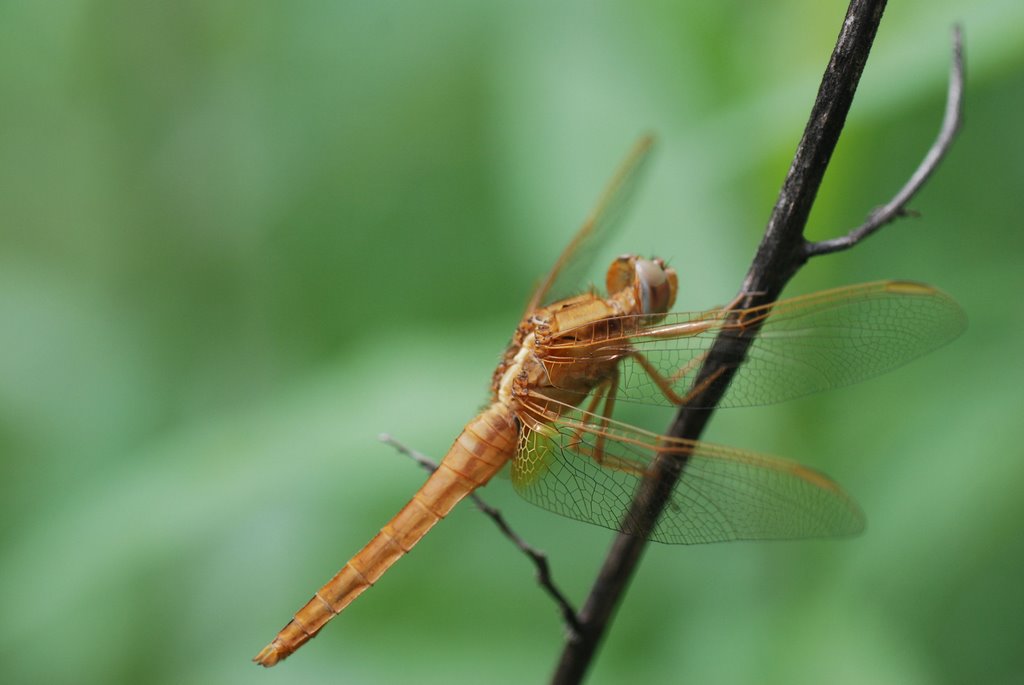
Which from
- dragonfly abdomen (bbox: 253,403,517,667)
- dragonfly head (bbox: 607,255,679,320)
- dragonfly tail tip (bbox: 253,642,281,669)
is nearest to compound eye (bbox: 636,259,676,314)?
dragonfly head (bbox: 607,255,679,320)

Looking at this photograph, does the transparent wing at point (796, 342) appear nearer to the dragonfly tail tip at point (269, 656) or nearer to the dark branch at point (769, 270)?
the dark branch at point (769, 270)

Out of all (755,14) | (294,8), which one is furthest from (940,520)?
(294,8)

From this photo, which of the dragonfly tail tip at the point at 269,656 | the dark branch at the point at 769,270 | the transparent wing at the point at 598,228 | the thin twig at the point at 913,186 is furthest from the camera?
the transparent wing at the point at 598,228

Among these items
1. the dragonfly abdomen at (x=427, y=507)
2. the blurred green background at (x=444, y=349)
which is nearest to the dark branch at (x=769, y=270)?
the dragonfly abdomen at (x=427, y=507)

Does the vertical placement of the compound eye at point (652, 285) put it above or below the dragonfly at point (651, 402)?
above

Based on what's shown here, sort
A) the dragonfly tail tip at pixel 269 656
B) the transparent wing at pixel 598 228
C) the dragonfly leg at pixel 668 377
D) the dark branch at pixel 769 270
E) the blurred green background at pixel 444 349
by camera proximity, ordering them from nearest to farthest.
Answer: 1. the dark branch at pixel 769 270
2. the dragonfly tail tip at pixel 269 656
3. the dragonfly leg at pixel 668 377
4. the transparent wing at pixel 598 228
5. the blurred green background at pixel 444 349

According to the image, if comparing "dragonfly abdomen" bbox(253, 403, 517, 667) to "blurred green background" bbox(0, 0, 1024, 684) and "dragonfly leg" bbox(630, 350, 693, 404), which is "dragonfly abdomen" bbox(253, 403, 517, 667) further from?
"blurred green background" bbox(0, 0, 1024, 684)

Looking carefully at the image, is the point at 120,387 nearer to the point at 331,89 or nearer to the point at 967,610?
the point at 331,89
